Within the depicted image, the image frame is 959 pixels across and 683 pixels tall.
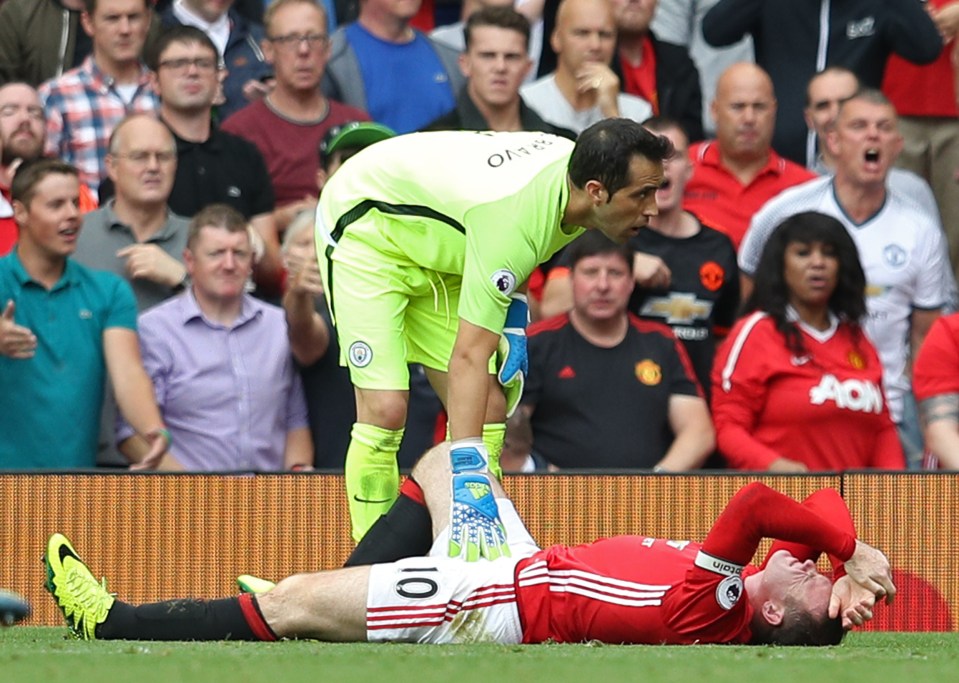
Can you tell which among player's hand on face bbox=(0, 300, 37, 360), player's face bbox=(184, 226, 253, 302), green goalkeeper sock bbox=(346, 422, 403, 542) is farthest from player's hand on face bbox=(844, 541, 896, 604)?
player's hand on face bbox=(0, 300, 37, 360)

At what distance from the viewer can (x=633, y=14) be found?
10930 mm

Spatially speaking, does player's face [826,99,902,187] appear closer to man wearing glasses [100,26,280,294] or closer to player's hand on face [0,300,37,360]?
man wearing glasses [100,26,280,294]

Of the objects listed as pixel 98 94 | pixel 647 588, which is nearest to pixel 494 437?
pixel 647 588

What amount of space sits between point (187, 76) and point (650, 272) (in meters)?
2.66

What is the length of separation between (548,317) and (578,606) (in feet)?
11.6

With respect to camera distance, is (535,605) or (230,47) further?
(230,47)

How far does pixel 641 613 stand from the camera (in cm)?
613

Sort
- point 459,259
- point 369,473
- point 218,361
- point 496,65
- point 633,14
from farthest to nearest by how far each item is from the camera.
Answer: point 633,14, point 496,65, point 218,361, point 369,473, point 459,259

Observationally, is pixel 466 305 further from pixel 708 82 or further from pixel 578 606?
pixel 708 82

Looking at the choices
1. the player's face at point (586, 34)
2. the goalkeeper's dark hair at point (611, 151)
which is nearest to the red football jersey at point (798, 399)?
the player's face at point (586, 34)

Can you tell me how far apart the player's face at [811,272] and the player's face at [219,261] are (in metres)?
2.66

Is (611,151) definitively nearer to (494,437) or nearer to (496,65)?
(494,437)

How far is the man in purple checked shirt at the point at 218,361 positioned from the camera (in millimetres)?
9000

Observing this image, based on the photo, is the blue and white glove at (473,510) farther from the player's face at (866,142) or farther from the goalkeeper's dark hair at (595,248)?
the player's face at (866,142)
